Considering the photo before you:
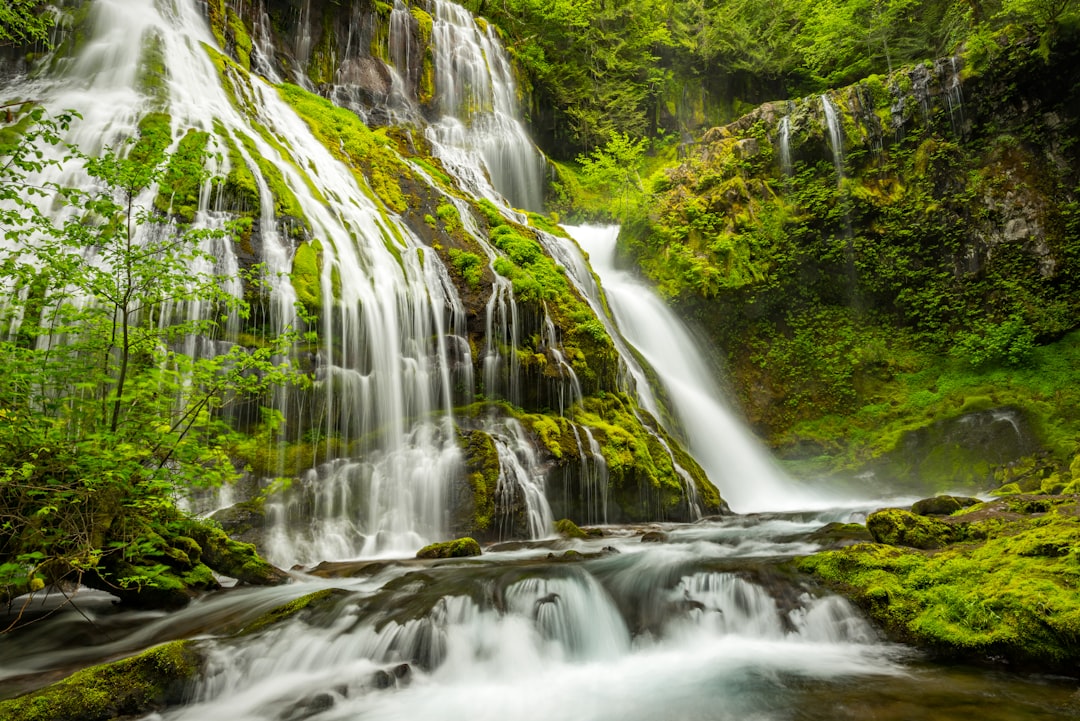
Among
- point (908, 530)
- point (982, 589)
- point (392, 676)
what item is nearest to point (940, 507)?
point (908, 530)

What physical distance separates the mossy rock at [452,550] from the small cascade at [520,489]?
1134 mm

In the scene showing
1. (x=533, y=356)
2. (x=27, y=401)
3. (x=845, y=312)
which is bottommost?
(x=27, y=401)

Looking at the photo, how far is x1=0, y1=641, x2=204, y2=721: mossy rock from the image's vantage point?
123 inches

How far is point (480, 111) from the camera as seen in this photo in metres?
21.4

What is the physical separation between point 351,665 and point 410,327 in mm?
6636

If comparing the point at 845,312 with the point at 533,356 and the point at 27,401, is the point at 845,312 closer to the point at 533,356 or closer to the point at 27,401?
the point at 533,356

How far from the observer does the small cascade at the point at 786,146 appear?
16922 mm

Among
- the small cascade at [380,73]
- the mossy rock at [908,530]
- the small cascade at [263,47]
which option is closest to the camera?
the mossy rock at [908,530]

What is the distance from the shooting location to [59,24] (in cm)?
1287

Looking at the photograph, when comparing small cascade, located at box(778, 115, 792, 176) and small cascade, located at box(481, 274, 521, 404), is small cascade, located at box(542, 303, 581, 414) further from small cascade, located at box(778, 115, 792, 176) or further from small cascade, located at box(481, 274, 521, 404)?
small cascade, located at box(778, 115, 792, 176)

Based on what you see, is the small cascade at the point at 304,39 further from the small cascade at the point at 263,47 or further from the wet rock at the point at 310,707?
the wet rock at the point at 310,707

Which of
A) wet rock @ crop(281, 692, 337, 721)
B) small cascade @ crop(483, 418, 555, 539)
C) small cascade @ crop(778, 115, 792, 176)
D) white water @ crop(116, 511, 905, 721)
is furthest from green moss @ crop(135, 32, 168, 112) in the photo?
small cascade @ crop(778, 115, 792, 176)

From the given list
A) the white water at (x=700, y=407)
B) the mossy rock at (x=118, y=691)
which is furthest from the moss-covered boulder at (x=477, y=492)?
the white water at (x=700, y=407)

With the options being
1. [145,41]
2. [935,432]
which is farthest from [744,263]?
[145,41]
